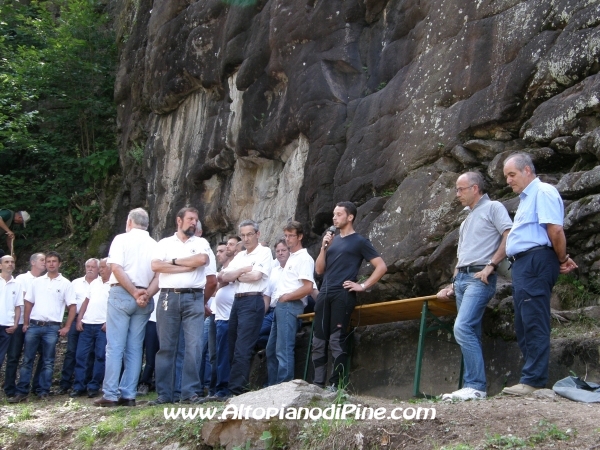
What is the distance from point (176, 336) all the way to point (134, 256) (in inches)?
38.2

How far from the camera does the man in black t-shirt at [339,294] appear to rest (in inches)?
294

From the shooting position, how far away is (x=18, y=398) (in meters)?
9.77

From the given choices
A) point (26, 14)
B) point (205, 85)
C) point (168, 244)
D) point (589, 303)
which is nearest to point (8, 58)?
point (26, 14)

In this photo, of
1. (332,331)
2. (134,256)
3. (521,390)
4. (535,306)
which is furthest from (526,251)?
(134,256)

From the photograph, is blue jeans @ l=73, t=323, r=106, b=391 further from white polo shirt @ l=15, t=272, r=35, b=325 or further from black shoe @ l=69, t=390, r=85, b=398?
white polo shirt @ l=15, t=272, r=35, b=325

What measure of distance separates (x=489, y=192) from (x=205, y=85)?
786 centimetres

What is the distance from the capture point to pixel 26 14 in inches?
854

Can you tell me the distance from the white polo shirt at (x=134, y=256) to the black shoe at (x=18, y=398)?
2.90 m

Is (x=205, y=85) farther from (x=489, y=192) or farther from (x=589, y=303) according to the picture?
(x=589, y=303)

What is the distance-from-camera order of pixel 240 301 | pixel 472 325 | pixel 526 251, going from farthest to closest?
pixel 240 301 < pixel 472 325 < pixel 526 251

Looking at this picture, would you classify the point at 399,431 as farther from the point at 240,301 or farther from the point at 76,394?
the point at 76,394

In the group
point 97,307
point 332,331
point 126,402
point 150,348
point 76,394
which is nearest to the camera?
point 332,331

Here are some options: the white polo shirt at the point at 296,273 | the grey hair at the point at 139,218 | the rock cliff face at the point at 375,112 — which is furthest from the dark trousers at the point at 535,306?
the grey hair at the point at 139,218

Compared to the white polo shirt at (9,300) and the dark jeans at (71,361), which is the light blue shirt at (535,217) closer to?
the dark jeans at (71,361)
